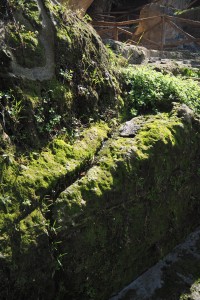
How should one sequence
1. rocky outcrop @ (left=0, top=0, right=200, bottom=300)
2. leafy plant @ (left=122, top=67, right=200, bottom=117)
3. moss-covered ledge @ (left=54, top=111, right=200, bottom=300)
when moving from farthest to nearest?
leafy plant @ (left=122, top=67, right=200, bottom=117) < moss-covered ledge @ (left=54, top=111, right=200, bottom=300) < rocky outcrop @ (left=0, top=0, right=200, bottom=300)

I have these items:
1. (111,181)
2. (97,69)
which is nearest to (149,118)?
(97,69)

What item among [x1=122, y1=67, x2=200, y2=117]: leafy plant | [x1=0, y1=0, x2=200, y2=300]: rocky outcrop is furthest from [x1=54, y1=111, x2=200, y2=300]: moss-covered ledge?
[x1=122, y1=67, x2=200, y2=117]: leafy plant

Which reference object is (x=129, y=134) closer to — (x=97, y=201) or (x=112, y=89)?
(x=112, y=89)

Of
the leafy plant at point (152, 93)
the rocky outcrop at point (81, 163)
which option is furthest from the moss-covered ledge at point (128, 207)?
the leafy plant at point (152, 93)

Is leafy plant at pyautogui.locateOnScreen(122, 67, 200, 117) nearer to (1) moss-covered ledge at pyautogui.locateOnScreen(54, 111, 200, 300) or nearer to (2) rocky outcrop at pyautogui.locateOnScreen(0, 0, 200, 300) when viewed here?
(2) rocky outcrop at pyautogui.locateOnScreen(0, 0, 200, 300)

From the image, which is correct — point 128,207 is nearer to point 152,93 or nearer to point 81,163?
point 81,163

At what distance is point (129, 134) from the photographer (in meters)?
4.03

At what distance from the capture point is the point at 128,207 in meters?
3.61

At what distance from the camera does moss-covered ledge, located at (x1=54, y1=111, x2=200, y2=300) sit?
311 cm

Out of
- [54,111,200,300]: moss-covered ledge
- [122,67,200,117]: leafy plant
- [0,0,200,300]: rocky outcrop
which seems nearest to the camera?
[0,0,200,300]: rocky outcrop

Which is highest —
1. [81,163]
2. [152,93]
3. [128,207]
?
[152,93]

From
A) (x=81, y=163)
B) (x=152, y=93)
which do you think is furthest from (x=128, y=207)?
(x=152, y=93)

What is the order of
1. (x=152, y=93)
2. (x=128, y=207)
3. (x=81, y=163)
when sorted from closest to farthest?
1. (x=81, y=163)
2. (x=128, y=207)
3. (x=152, y=93)

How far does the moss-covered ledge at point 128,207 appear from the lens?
3.11 meters
